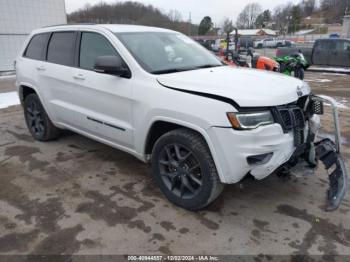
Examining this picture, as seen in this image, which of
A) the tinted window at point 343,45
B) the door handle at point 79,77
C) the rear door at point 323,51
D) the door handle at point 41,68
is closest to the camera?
the door handle at point 79,77

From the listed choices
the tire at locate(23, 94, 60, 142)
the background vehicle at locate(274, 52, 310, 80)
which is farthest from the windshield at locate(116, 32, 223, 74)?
the background vehicle at locate(274, 52, 310, 80)

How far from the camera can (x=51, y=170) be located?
416cm

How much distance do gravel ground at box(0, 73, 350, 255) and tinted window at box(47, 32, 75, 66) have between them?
143 centimetres

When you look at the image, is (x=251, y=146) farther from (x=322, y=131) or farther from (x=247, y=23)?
(x=247, y=23)

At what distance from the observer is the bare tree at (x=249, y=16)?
11094 cm

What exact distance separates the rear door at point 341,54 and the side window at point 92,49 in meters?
14.3

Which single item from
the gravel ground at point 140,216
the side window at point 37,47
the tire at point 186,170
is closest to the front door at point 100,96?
the tire at point 186,170

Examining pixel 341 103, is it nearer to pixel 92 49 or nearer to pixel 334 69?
pixel 92 49

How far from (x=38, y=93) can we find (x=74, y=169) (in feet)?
4.74

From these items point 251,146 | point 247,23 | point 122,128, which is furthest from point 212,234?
point 247,23

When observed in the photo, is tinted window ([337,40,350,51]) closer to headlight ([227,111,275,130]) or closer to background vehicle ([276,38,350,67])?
background vehicle ([276,38,350,67])

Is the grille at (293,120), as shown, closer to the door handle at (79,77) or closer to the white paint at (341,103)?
→ the door handle at (79,77)

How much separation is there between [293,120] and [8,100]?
27.1 ft

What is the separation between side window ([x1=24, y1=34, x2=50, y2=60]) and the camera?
4716 millimetres
